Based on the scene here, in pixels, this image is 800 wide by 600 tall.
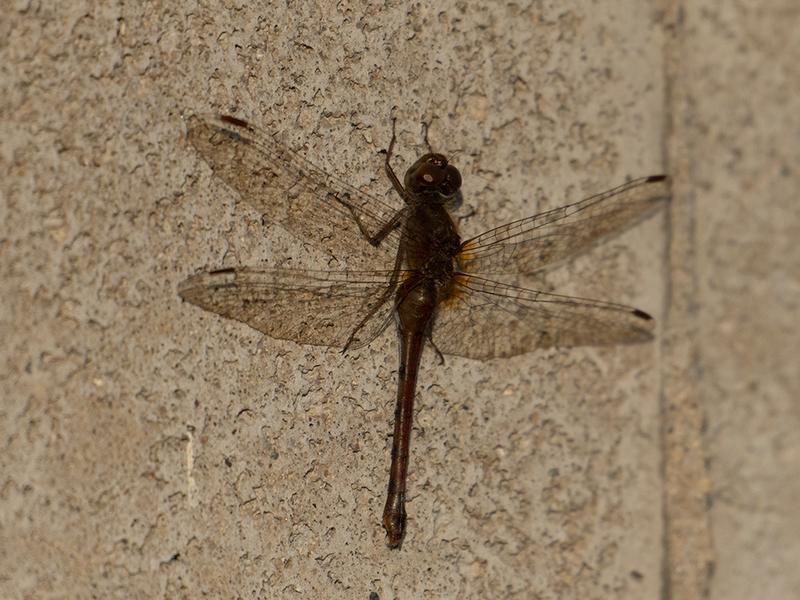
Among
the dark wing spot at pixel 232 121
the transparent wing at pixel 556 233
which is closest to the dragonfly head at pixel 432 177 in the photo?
the transparent wing at pixel 556 233

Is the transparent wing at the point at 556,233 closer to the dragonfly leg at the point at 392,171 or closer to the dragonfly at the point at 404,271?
the dragonfly at the point at 404,271

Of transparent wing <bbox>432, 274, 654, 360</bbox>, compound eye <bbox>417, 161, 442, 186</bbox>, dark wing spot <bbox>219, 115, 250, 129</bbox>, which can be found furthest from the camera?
transparent wing <bbox>432, 274, 654, 360</bbox>

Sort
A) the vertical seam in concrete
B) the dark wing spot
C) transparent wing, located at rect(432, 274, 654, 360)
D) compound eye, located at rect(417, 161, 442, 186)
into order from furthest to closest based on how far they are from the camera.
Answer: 1. the vertical seam in concrete
2. transparent wing, located at rect(432, 274, 654, 360)
3. compound eye, located at rect(417, 161, 442, 186)
4. the dark wing spot

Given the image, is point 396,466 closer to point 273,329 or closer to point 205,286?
point 273,329

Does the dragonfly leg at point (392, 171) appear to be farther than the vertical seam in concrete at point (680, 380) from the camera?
No

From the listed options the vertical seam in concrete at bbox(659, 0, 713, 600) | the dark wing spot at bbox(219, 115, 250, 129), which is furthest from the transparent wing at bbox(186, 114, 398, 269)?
the vertical seam in concrete at bbox(659, 0, 713, 600)

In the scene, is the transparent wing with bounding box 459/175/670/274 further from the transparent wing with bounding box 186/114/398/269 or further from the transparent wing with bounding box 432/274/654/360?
the transparent wing with bounding box 186/114/398/269
